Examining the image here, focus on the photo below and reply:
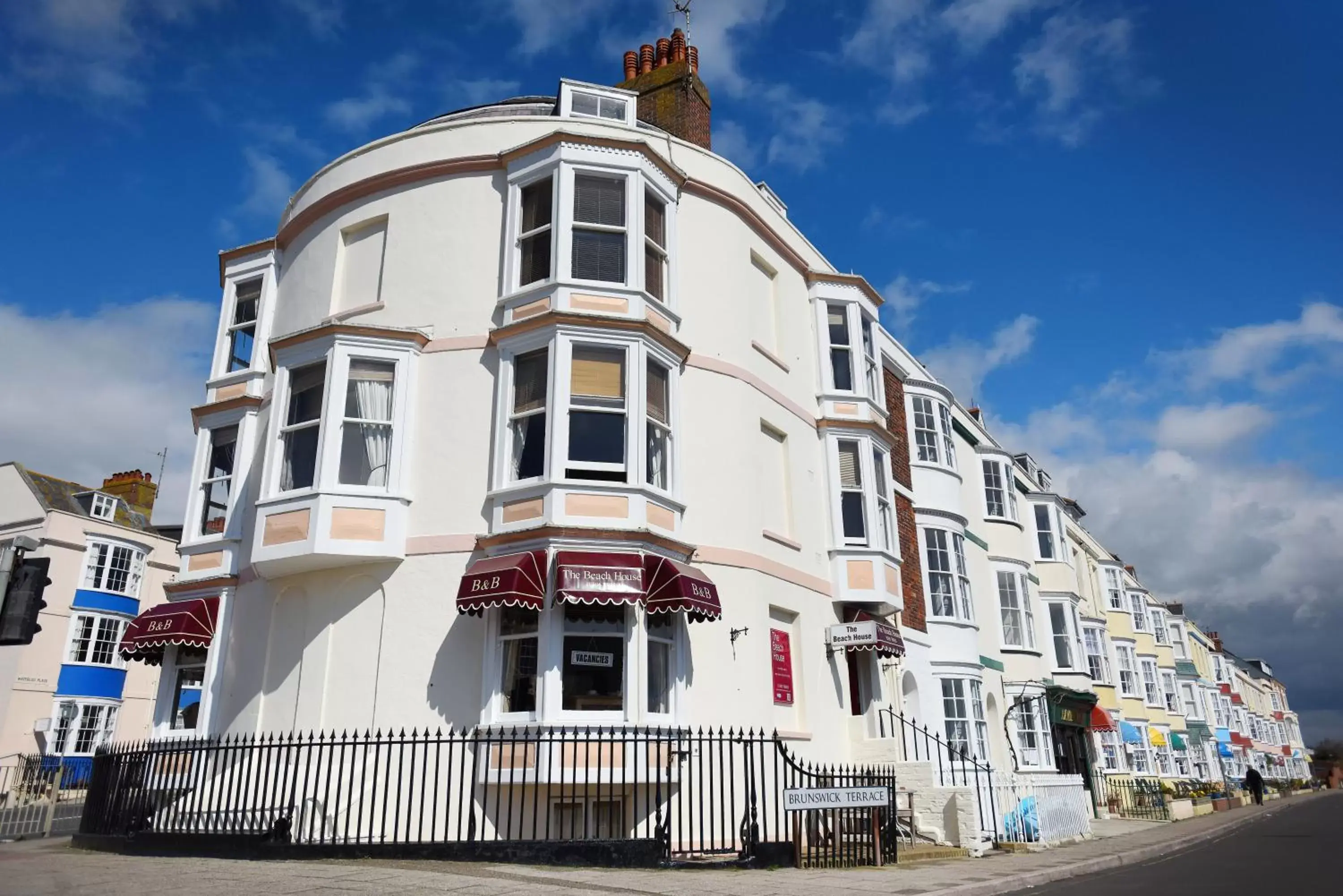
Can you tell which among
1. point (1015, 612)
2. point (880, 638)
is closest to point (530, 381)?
point (880, 638)

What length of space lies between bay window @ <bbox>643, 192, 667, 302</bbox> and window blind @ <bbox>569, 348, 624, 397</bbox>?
1606 millimetres

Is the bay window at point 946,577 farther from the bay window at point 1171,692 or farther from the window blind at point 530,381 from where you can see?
the bay window at point 1171,692

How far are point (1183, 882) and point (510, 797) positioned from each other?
8473 mm

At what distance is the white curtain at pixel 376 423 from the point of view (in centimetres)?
1502

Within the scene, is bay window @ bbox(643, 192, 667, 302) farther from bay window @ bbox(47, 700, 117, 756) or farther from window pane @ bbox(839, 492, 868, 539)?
bay window @ bbox(47, 700, 117, 756)

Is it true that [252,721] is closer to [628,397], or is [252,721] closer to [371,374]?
[371,374]

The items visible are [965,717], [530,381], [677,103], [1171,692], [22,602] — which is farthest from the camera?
[1171,692]

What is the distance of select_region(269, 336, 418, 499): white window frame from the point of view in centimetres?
1452

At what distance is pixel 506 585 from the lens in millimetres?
12820

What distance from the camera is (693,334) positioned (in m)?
16.4

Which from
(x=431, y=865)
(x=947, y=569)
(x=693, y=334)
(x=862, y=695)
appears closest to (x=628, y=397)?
(x=693, y=334)

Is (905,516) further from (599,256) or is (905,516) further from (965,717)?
(599,256)

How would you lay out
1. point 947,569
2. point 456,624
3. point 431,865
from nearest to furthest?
point 431,865
point 456,624
point 947,569

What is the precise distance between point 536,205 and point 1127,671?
35614 mm
